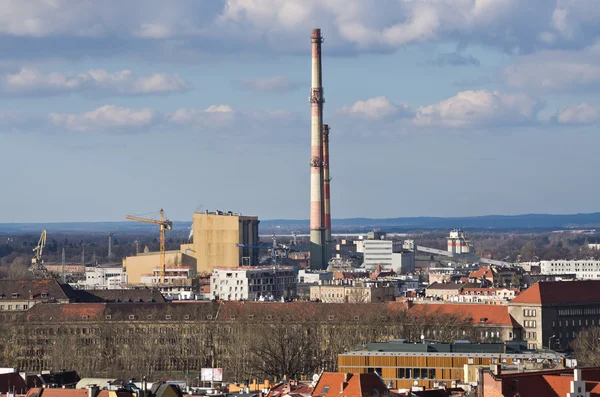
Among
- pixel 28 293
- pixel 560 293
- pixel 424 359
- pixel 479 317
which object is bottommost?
pixel 424 359

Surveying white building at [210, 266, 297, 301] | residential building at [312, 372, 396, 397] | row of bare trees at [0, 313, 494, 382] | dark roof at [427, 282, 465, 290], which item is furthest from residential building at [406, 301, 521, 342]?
residential building at [312, 372, 396, 397]

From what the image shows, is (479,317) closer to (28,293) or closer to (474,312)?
(474,312)

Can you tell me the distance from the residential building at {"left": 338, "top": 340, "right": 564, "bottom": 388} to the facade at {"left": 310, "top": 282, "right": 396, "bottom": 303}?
66.7 m

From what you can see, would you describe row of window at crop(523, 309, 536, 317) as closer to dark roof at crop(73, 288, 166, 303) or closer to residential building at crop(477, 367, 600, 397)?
dark roof at crop(73, 288, 166, 303)

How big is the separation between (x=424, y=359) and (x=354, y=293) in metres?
75.2

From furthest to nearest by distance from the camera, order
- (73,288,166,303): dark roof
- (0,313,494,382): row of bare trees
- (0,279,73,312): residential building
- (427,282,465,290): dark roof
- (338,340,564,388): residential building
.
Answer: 1. (427,282,465,290): dark roof
2. (73,288,166,303): dark roof
3. (0,279,73,312): residential building
4. (0,313,494,382): row of bare trees
5. (338,340,564,388): residential building

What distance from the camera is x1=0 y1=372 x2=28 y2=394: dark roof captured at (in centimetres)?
7550

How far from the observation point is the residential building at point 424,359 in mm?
85375

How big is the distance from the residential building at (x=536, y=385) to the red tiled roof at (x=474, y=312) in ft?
228

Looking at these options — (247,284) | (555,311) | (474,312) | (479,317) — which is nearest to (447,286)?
(247,284)

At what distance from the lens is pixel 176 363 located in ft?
397

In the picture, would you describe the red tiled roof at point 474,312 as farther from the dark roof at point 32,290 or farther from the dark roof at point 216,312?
the dark roof at point 32,290

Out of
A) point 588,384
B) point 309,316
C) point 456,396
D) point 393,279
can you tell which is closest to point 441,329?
point 309,316

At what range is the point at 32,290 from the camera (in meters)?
141
